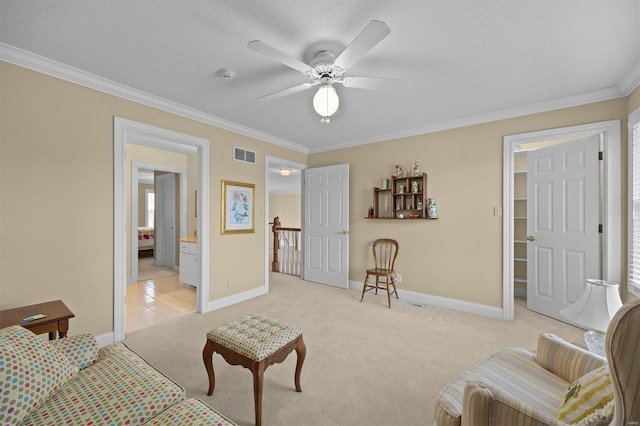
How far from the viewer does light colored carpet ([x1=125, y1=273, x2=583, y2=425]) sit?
1.78m

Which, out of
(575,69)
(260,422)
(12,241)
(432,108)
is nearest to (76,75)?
(12,241)

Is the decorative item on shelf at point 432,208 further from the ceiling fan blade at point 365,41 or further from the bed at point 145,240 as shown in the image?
the bed at point 145,240

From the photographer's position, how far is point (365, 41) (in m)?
1.57

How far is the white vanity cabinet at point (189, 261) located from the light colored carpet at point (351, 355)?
1.13m

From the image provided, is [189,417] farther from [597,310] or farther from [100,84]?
[100,84]

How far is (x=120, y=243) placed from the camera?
2.71m

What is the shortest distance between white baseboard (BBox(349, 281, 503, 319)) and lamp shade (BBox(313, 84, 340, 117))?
9.80 feet

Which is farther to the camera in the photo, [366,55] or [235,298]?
[235,298]

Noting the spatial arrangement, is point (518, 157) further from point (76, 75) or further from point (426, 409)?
point (76, 75)

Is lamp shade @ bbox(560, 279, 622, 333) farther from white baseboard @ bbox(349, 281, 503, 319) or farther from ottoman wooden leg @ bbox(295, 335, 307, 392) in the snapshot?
white baseboard @ bbox(349, 281, 503, 319)

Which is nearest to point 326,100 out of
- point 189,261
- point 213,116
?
point 213,116

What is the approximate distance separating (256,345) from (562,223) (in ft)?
12.2

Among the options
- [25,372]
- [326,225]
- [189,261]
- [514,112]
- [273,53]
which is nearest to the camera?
[25,372]

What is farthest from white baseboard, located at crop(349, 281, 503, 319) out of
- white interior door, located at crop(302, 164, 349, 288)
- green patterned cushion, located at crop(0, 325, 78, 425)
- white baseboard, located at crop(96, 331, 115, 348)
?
green patterned cushion, located at crop(0, 325, 78, 425)
